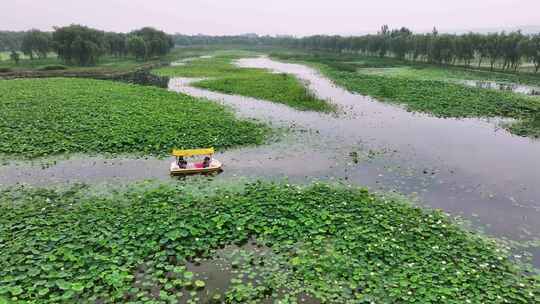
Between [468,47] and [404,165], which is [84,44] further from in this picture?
[468,47]

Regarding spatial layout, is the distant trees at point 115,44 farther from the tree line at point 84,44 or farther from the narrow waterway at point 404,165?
the narrow waterway at point 404,165

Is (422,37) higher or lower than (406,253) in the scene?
higher

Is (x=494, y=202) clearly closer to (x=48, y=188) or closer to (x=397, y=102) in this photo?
(x=48, y=188)

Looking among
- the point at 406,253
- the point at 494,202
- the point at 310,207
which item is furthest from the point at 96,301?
the point at 494,202

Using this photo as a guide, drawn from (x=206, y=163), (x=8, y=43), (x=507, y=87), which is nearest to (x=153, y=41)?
(x=8, y=43)

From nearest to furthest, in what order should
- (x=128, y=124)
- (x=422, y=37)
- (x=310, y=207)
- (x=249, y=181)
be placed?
(x=310, y=207) → (x=249, y=181) → (x=128, y=124) → (x=422, y=37)

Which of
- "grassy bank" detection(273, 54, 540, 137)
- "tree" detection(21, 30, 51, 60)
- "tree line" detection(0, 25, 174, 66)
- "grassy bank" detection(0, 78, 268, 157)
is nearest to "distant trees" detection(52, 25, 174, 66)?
"tree line" detection(0, 25, 174, 66)
